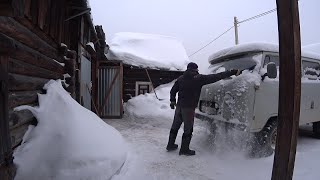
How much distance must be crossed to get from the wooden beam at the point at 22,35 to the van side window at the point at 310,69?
5345 mm

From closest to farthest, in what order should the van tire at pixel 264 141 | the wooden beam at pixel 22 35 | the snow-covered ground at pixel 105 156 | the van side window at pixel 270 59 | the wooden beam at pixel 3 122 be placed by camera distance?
the wooden beam at pixel 3 122
the wooden beam at pixel 22 35
the snow-covered ground at pixel 105 156
the van tire at pixel 264 141
the van side window at pixel 270 59

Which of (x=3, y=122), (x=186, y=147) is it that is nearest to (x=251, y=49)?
(x=186, y=147)

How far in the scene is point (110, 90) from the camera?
472 inches

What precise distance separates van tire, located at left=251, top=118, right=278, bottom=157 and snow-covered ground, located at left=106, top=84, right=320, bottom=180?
7.0 inches

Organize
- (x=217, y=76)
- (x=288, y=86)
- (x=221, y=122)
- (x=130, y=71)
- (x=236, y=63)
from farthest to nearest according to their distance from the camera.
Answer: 1. (x=130, y=71)
2. (x=236, y=63)
3. (x=221, y=122)
4. (x=217, y=76)
5. (x=288, y=86)

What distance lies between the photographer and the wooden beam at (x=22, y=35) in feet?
9.93

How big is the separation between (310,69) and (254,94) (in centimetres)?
223

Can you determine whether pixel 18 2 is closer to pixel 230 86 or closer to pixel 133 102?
pixel 230 86

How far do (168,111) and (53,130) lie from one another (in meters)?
8.39

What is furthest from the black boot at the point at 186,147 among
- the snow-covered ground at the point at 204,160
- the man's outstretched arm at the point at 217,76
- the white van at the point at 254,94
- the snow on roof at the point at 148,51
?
the snow on roof at the point at 148,51

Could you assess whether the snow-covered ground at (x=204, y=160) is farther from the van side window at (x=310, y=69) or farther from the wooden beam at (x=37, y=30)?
the wooden beam at (x=37, y=30)

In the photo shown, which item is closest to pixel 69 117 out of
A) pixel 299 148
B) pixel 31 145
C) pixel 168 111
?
pixel 31 145

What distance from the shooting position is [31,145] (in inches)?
147

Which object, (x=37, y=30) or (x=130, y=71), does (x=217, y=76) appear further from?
(x=130, y=71)
